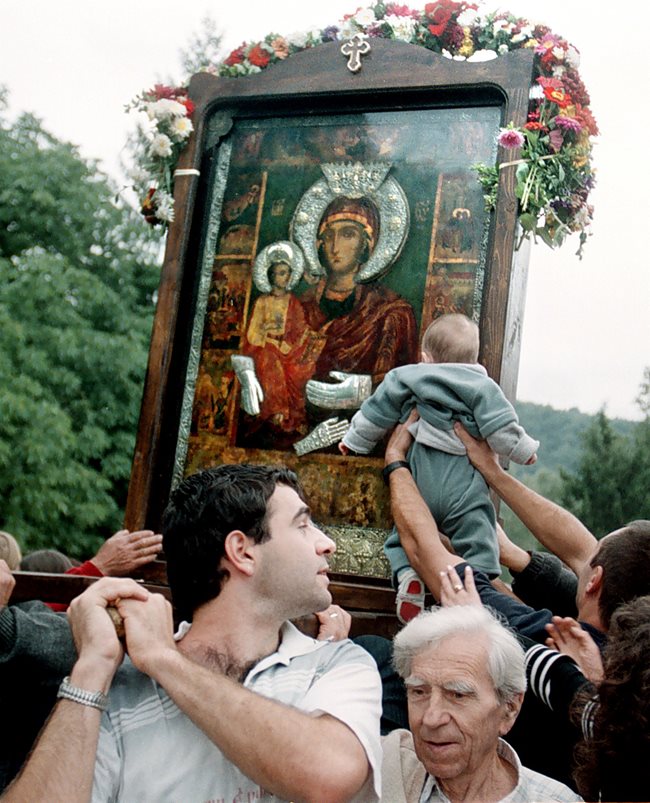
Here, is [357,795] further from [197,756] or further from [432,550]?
[432,550]

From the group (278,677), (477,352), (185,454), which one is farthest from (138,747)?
(185,454)

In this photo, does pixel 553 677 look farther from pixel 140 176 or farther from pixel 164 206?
pixel 140 176

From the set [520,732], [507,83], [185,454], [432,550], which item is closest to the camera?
[520,732]

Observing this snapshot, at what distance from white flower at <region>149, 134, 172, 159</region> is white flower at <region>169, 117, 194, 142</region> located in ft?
0.17

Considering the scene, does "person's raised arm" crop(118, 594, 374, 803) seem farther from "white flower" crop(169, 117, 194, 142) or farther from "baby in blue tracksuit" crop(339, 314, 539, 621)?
"white flower" crop(169, 117, 194, 142)

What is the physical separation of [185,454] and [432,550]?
2.01m

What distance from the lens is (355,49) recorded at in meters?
5.73

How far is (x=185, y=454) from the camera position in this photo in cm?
568

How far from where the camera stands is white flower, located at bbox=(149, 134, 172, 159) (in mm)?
5863

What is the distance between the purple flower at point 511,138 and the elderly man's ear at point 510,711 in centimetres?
298

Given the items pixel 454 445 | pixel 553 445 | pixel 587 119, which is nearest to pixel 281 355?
pixel 454 445

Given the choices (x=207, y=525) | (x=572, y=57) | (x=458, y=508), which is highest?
(x=572, y=57)

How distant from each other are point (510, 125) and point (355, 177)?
0.90 m

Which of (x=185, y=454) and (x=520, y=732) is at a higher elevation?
(x=185, y=454)
